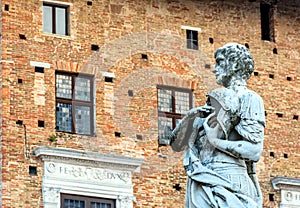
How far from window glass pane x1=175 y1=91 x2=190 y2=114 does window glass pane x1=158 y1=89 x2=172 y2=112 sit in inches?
5.9

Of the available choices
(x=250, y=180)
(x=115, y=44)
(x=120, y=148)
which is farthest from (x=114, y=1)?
(x=250, y=180)

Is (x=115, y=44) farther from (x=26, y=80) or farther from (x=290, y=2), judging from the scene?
(x=290, y=2)

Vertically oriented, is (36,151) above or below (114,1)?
below

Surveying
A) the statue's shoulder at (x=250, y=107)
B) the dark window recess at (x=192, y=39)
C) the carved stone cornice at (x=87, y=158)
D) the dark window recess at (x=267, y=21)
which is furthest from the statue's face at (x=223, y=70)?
the dark window recess at (x=267, y=21)

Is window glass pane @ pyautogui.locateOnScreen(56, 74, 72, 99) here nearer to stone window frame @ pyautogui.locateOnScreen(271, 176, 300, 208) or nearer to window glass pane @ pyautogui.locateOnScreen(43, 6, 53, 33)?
window glass pane @ pyautogui.locateOnScreen(43, 6, 53, 33)

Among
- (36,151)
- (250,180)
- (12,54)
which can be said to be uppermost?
(12,54)

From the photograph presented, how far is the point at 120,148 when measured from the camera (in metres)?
34.4

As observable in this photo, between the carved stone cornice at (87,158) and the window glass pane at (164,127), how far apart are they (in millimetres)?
700

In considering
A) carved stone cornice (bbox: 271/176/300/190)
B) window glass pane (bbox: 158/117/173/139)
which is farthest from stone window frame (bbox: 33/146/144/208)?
carved stone cornice (bbox: 271/176/300/190)

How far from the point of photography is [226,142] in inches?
504

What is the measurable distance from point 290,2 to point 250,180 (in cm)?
2510

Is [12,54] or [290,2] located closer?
[12,54]

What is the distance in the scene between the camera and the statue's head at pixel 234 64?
516 inches

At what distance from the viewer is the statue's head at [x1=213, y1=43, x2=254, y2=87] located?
13.1m
